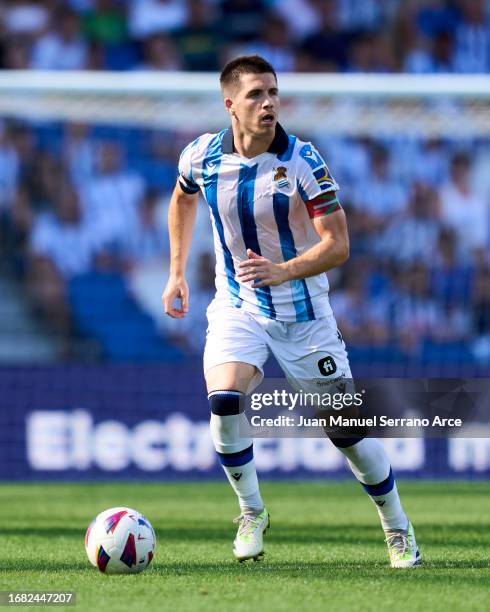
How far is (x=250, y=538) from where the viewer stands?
6.16 meters

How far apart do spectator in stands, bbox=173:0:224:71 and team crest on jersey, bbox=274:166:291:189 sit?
34.1 feet

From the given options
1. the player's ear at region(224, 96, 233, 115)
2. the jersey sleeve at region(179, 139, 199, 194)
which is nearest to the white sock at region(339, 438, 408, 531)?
the jersey sleeve at region(179, 139, 199, 194)

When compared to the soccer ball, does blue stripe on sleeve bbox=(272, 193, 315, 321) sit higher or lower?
higher

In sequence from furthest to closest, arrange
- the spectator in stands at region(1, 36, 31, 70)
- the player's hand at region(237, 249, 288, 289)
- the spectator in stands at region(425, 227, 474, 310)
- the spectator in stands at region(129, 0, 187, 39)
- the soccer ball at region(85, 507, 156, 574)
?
1. the spectator in stands at region(129, 0, 187, 39)
2. the spectator in stands at region(1, 36, 31, 70)
3. the spectator in stands at region(425, 227, 474, 310)
4. the player's hand at region(237, 249, 288, 289)
5. the soccer ball at region(85, 507, 156, 574)

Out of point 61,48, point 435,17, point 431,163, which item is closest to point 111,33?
point 61,48

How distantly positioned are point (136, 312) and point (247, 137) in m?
6.86

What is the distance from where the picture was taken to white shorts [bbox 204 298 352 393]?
611 cm

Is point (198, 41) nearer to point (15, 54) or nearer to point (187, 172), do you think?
point (15, 54)

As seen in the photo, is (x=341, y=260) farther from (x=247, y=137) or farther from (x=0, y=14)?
(x=0, y=14)

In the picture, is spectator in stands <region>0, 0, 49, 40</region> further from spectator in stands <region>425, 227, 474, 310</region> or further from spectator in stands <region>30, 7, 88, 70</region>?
spectator in stands <region>425, 227, 474, 310</region>

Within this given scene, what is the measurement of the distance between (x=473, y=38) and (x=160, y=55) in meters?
3.98

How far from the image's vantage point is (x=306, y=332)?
6.18 m

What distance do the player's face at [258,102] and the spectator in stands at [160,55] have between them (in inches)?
398

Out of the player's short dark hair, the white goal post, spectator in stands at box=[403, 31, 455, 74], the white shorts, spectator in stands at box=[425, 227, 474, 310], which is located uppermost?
spectator in stands at box=[403, 31, 455, 74]
